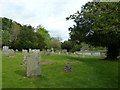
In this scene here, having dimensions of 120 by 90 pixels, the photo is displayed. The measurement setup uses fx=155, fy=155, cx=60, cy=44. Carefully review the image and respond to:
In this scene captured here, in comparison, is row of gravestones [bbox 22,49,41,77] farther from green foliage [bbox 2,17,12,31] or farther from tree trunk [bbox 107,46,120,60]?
green foliage [bbox 2,17,12,31]

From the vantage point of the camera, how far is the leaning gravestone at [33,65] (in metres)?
11.6

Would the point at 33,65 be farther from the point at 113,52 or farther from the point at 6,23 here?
the point at 6,23

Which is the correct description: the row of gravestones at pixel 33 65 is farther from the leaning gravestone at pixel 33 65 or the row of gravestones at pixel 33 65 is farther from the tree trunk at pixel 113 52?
the tree trunk at pixel 113 52

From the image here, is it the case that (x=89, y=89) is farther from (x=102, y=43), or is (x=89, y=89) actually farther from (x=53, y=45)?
(x=53, y=45)

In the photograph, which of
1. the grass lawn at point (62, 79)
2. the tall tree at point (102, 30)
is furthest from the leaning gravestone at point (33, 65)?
the tall tree at point (102, 30)

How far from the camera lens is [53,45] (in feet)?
271

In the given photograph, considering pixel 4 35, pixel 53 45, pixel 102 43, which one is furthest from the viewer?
pixel 53 45

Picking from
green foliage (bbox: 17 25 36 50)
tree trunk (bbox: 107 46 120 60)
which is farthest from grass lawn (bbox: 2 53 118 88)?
green foliage (bbox: 17 25 36 50)

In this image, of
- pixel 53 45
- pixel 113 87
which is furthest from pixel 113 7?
pixel 53 45

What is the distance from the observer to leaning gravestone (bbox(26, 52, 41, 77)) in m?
11.6

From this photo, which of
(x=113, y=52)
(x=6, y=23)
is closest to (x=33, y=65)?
(x=113, y=52)

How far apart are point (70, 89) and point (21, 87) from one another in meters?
2.81

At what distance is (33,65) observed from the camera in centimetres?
1181

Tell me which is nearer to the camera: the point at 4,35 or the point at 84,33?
the point at 84,33
